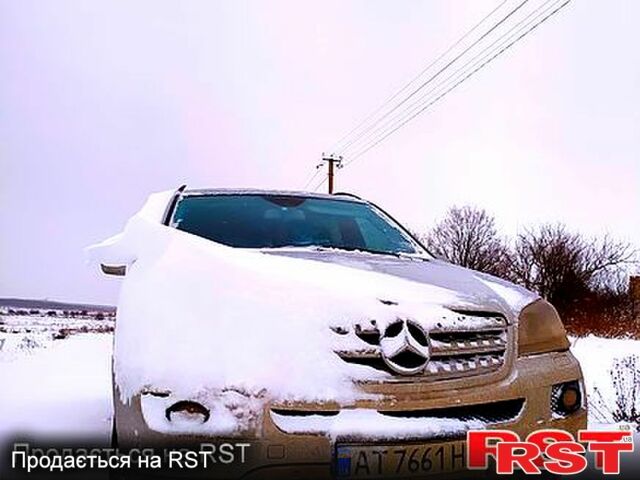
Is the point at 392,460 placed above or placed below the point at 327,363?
below

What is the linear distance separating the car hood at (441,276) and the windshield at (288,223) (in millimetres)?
297

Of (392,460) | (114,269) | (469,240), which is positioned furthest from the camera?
(469,240)

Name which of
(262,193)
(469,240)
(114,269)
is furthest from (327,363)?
(469,240)

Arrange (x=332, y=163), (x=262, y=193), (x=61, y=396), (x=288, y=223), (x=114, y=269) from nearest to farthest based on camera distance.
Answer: (x=114, y=269), (x=288, y=223), (x=262, y=193), (x=61, y=396), (x=332, y=163)

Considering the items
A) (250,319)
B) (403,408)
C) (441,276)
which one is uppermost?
(441,276)

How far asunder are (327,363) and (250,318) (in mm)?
288

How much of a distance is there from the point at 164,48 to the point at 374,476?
10.4 m

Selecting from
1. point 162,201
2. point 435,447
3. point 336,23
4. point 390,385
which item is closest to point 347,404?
point 390,385

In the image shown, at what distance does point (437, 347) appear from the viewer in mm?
1832

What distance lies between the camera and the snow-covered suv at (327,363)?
5.38 ft

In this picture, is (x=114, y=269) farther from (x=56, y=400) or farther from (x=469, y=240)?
(x=469, y=240)

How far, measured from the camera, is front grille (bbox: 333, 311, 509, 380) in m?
1.76

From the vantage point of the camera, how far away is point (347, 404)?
1690mm

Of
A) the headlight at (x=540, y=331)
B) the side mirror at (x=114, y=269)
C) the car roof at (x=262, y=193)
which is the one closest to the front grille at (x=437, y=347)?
the headlight at (x=540, y=331)
